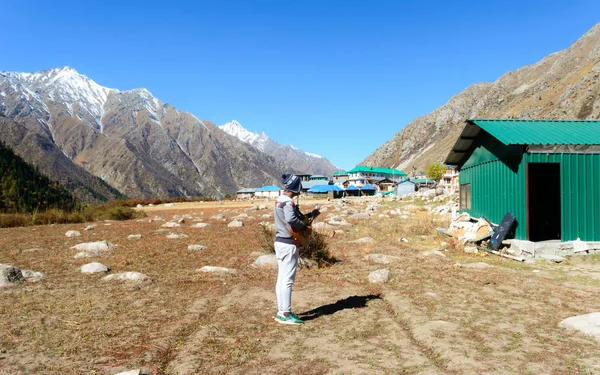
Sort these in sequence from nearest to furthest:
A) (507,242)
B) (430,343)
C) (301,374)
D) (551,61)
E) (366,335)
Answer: (301,374) → (430,343) → (366,335) → (507,242) → (551,61)

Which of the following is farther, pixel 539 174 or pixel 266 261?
pixel 539 174

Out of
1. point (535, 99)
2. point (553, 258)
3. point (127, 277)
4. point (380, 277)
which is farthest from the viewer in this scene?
point (535, 99)

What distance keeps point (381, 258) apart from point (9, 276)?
8.61m

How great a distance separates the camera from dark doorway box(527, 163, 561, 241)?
15.7m

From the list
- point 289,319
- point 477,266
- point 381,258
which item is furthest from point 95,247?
point 477,266

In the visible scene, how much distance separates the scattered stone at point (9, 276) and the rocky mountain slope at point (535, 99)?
9502 centimetres

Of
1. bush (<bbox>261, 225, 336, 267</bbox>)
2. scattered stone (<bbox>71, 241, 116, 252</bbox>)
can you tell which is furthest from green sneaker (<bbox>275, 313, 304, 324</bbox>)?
scattered stone (<bbox>71, 241, 116, 252</bbox>)

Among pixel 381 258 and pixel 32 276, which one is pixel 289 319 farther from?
pixel 32 276

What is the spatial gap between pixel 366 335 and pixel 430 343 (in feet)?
2.75

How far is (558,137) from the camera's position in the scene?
42.6 ft

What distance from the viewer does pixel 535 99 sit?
12256 centimetres

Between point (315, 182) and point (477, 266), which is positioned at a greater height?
point (315, 182)

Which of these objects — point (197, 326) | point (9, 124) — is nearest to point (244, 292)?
point (197, 326)

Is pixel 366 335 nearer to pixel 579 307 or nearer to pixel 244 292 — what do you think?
pixel 244 292
